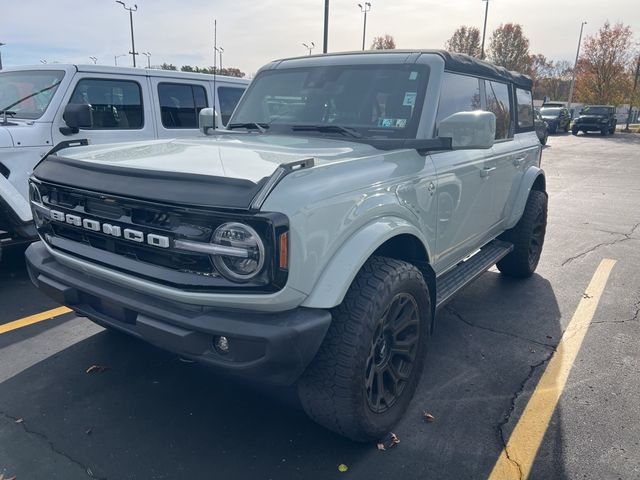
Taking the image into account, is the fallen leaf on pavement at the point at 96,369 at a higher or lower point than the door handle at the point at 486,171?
lower

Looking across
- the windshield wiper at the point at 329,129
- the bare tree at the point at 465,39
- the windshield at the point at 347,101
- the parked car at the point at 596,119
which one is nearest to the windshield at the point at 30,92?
the windshield at the point at 347,101

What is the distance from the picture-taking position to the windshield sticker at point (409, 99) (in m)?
3.17

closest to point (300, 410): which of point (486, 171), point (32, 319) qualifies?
point (486, 171)

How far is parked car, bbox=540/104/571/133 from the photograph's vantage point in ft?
101

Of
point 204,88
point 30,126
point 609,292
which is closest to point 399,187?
point 609,292

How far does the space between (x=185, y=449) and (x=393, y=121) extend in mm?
2215

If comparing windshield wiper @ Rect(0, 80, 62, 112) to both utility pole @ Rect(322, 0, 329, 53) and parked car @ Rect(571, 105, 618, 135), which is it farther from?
parked car @ Rect(571, 105, 618, 135)

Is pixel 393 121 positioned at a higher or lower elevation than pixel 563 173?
higher

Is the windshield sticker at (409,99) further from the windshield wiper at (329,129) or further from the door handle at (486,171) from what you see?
the door handle at (486,171)

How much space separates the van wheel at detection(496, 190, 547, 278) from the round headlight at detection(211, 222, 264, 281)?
3.60 metres

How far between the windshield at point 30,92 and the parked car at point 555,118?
30274 millimetres

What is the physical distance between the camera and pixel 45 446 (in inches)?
100.0

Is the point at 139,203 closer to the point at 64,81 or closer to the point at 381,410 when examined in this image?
the point at 381,410

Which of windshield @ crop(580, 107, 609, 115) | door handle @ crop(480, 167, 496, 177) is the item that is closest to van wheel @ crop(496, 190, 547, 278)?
door handle @ crop(480, 167, 496, 177)
